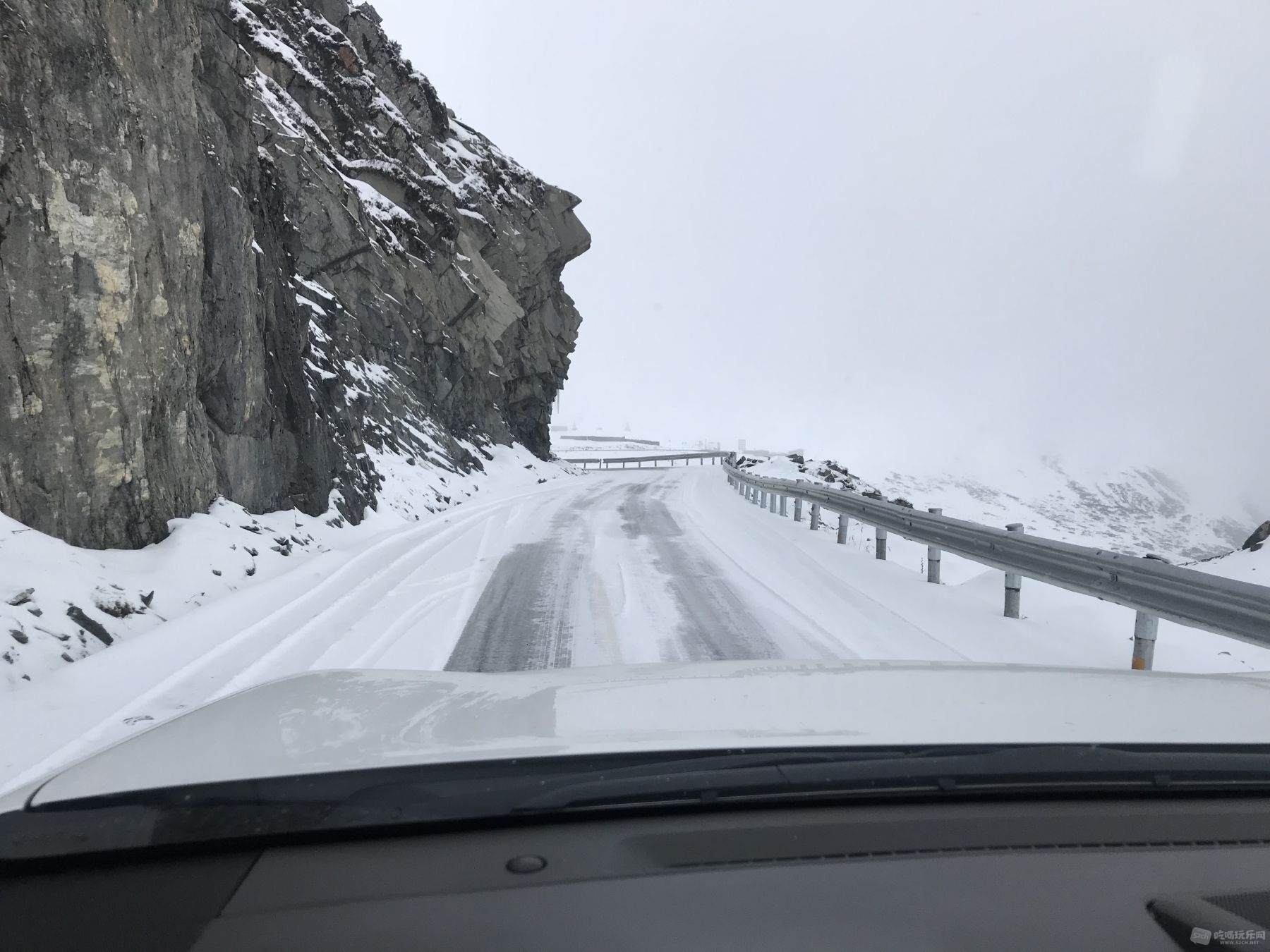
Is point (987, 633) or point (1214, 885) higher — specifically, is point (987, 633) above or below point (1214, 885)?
below

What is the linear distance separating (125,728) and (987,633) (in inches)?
271

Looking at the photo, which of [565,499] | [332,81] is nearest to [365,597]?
[565,499]

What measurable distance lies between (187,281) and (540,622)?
6362 millimetres

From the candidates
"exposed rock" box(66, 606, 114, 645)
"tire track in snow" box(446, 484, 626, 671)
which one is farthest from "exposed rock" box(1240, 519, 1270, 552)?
"exposed rock" box(66, 606, 114, 645)

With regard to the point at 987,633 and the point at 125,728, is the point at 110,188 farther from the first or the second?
the point at 987,633

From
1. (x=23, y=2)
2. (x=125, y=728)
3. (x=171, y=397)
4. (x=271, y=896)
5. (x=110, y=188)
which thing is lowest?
(x=125, y=728)

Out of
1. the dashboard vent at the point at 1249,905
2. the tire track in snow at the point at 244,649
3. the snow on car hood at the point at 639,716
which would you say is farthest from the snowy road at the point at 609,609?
the dashboard vent at the point at 1249,905

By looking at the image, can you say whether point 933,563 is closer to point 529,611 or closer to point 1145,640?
point 1145,640

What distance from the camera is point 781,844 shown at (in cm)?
203

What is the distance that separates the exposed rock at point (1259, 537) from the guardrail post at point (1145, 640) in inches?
304

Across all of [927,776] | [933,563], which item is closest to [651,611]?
[933,563]

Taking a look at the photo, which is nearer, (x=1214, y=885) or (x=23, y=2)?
(x=1214, y=885)

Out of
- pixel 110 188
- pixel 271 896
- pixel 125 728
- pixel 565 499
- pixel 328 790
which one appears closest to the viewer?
pixel 271 896

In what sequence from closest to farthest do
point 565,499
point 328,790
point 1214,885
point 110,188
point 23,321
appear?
point 1214,885 → point 328,790 → point 23,321 → point 110,188 → point 565,499
